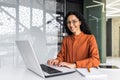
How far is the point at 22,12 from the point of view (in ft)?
15.2

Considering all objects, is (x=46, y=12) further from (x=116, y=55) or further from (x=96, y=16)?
(x=116, y=55)

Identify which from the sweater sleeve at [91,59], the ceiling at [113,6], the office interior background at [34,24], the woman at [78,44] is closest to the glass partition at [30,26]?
the office interior background at [34,24]

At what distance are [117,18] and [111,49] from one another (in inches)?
80.6

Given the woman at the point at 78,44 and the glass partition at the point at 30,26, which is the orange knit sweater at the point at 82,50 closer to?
the woman at the point at 78,44

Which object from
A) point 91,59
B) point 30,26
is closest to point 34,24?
point 30,26

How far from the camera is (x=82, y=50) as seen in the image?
Answer: 1.75 metres

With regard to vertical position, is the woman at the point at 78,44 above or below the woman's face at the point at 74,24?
below

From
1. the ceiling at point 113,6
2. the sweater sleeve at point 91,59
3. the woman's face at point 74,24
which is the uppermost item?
the ceiling at point 113,6

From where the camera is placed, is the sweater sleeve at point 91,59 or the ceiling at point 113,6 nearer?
the sweater sleeve at point 91,59

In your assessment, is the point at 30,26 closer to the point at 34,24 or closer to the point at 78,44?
the point at 34,24

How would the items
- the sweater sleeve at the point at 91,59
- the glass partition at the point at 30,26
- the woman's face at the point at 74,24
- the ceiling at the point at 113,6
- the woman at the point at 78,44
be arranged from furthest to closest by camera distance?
1. the ceiling at the point at 113,6
2. the glass partition at the point at 30,26
3. the woman's face at the point at 74,24
4. the woman at the point at 78,44
5. the sweater sleeve at the point at 91,59

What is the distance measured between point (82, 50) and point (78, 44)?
0.23 feet

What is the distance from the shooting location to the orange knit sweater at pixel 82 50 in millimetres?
1610

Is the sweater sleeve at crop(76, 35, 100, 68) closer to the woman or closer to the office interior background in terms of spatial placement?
the woman
